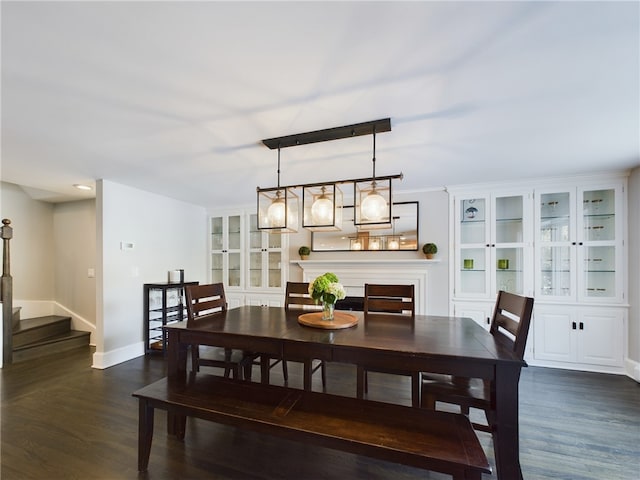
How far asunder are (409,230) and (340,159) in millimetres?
1837

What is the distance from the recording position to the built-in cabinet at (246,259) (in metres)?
4.86

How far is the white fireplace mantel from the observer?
156 inches

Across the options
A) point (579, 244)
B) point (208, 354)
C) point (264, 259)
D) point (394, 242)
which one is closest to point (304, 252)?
point (264, 259)

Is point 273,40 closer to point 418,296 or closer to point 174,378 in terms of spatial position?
point 174,378

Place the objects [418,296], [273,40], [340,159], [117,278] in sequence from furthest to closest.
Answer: [418,296] < [117,278] < [340,159] < [273,40]

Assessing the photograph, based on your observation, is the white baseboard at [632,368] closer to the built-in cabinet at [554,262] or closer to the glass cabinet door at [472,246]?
the built-in cabinet at [554,262]

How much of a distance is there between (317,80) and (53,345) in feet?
16.1

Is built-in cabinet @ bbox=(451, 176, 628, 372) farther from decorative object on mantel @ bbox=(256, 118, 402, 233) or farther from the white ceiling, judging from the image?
decorative object on mantel @ bbox=(256, 118, 402, 233)

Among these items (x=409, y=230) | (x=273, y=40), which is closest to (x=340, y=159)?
(x=273, y=40)

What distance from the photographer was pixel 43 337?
13.4ft

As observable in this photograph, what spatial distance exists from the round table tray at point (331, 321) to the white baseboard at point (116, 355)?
2771 millimetres

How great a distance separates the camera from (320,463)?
5.94ft

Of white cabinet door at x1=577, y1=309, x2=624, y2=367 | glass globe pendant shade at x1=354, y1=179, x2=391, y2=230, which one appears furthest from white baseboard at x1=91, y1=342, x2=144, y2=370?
white cabinet door at x1=577, y1=309, x2=624, y2=367

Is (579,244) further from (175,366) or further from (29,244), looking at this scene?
(29,244)
